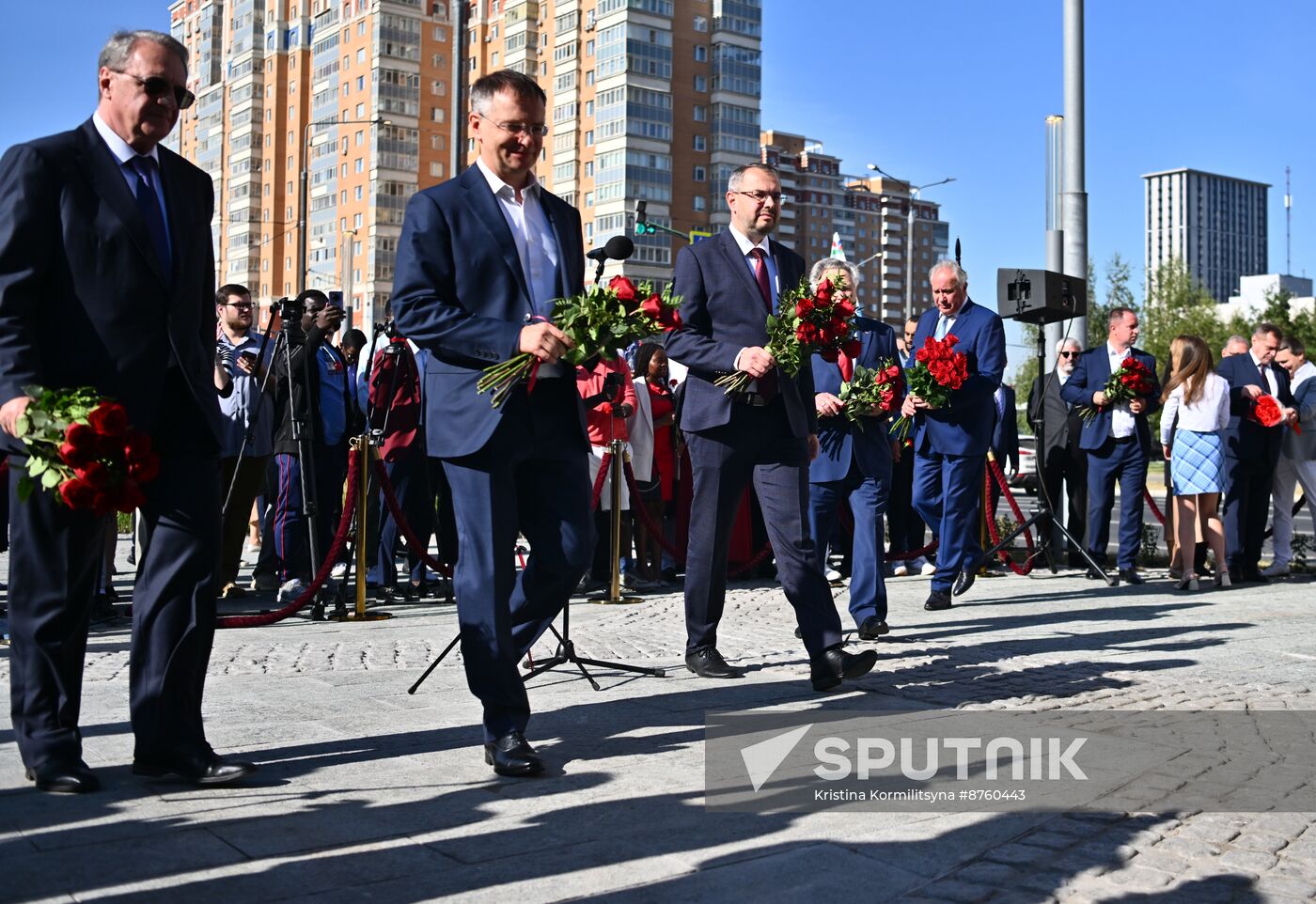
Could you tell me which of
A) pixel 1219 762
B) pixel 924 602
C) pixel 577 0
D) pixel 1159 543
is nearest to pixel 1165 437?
pixel 924 602

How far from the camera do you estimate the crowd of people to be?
462cm

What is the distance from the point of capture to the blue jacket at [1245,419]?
13.3 m

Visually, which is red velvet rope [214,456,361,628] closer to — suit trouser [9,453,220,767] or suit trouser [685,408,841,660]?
suit trouser [685,408,841,660]

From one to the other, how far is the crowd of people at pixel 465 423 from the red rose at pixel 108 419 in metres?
0.33

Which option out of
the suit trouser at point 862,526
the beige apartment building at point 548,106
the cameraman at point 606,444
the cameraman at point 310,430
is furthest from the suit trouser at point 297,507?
the beige apartment building at point 548,106

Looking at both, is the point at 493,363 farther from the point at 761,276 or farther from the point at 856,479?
the point at 856,479

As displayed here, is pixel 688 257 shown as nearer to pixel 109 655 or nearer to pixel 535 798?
pixel 535 798

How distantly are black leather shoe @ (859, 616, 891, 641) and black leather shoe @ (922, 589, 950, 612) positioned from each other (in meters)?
2.00

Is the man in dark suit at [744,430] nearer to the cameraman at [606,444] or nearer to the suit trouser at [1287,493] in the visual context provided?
the cameraman at [606,444]

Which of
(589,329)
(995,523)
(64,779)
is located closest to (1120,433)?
(995,523)

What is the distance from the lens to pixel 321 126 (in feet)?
326

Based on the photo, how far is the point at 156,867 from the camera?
3.72m

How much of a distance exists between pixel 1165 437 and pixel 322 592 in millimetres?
7947

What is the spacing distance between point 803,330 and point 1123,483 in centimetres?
717
